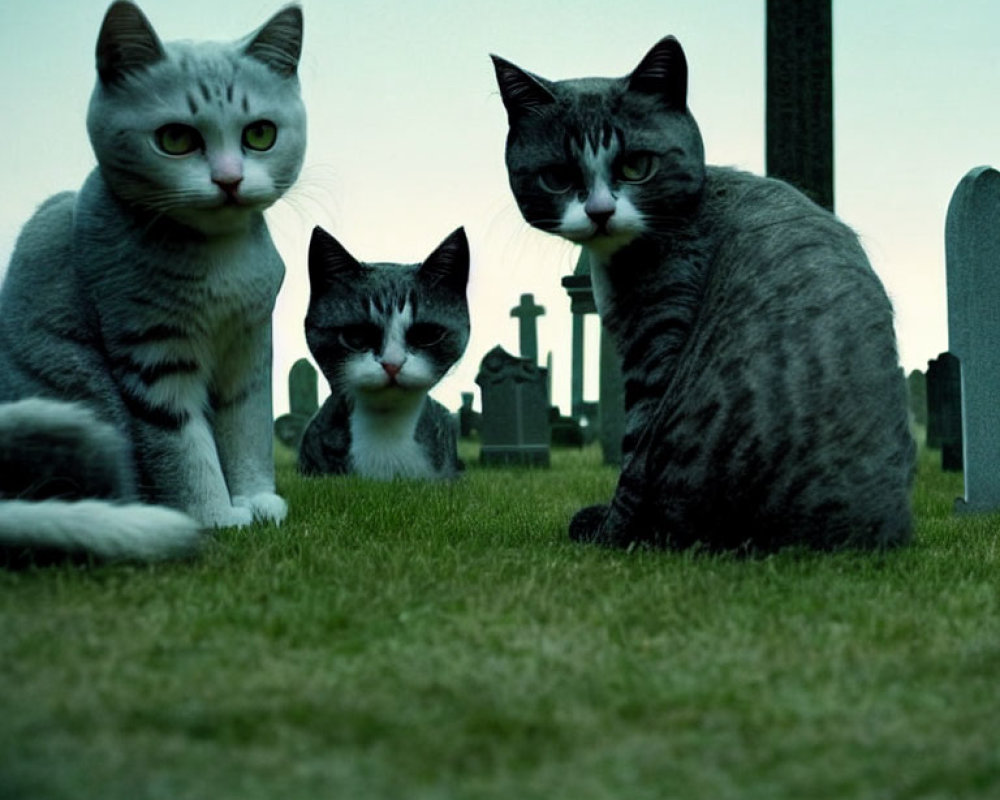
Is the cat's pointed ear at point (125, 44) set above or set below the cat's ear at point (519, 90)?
above

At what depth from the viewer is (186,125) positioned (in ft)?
13.2

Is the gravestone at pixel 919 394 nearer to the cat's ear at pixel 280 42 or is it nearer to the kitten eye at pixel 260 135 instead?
the cat's ear at pixel 280 42

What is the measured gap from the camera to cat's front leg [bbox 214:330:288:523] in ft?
15.0

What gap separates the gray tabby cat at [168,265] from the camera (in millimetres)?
4047

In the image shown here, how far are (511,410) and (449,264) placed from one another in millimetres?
3000

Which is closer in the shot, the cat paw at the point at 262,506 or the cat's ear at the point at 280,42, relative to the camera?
the cat's ear at the point at 280,42

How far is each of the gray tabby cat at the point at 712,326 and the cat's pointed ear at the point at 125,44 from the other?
1.09m

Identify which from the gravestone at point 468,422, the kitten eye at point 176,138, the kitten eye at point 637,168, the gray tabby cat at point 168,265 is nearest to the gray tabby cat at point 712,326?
the kitten eye at point 637,168

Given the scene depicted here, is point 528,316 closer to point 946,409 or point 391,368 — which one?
point 946,409

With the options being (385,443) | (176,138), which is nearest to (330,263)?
(385,443)

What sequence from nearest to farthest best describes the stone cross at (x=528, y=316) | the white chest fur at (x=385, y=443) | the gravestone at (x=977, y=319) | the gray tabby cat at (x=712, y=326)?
1. the gray tabby cat at (x=712, y=326)
2. the gravestone at (x=977, y=319)
3. the white chest fur at (x=385, y=443)
4. the stone cross at (x=528, y=316)

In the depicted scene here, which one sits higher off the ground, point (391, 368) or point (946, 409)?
point (391, 368)

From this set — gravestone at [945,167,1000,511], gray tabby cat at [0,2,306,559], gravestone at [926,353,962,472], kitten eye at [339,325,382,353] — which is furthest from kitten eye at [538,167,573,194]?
gravestone at [926,353,962,472]

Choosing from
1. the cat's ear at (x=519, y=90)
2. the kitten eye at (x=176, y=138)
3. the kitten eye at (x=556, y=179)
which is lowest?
the kitten eye at (x=556, y=179)
